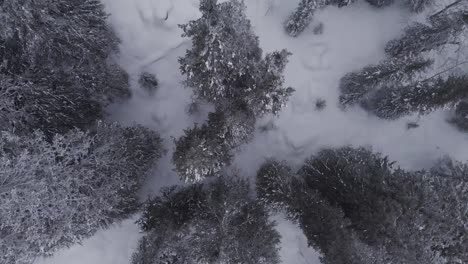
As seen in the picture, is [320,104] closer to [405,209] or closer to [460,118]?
[460,118]

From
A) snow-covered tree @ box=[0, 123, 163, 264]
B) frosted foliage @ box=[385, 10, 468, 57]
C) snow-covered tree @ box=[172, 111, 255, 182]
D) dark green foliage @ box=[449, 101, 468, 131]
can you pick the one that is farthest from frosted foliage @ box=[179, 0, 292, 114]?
dark green foliage @ box=[449, 101, 468, 131]

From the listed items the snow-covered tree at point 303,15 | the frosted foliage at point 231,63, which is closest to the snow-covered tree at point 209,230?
the frosted foliage at point 231,63

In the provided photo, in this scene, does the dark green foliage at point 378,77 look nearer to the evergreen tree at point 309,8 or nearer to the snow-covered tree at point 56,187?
the evergreen tree at point 309,8

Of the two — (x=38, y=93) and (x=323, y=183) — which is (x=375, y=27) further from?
(x=38, y=93)

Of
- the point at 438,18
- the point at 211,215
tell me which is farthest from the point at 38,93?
the point at 438,18

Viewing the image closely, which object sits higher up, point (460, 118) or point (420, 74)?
point (420, 74)

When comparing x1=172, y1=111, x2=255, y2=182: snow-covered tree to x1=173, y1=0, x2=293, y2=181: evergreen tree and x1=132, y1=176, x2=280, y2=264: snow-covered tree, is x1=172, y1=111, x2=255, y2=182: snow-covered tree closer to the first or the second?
x1=173, y1=0, x2=293, y2=181: evergreen tree

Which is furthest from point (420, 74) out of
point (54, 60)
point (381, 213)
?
point (54, 60)
